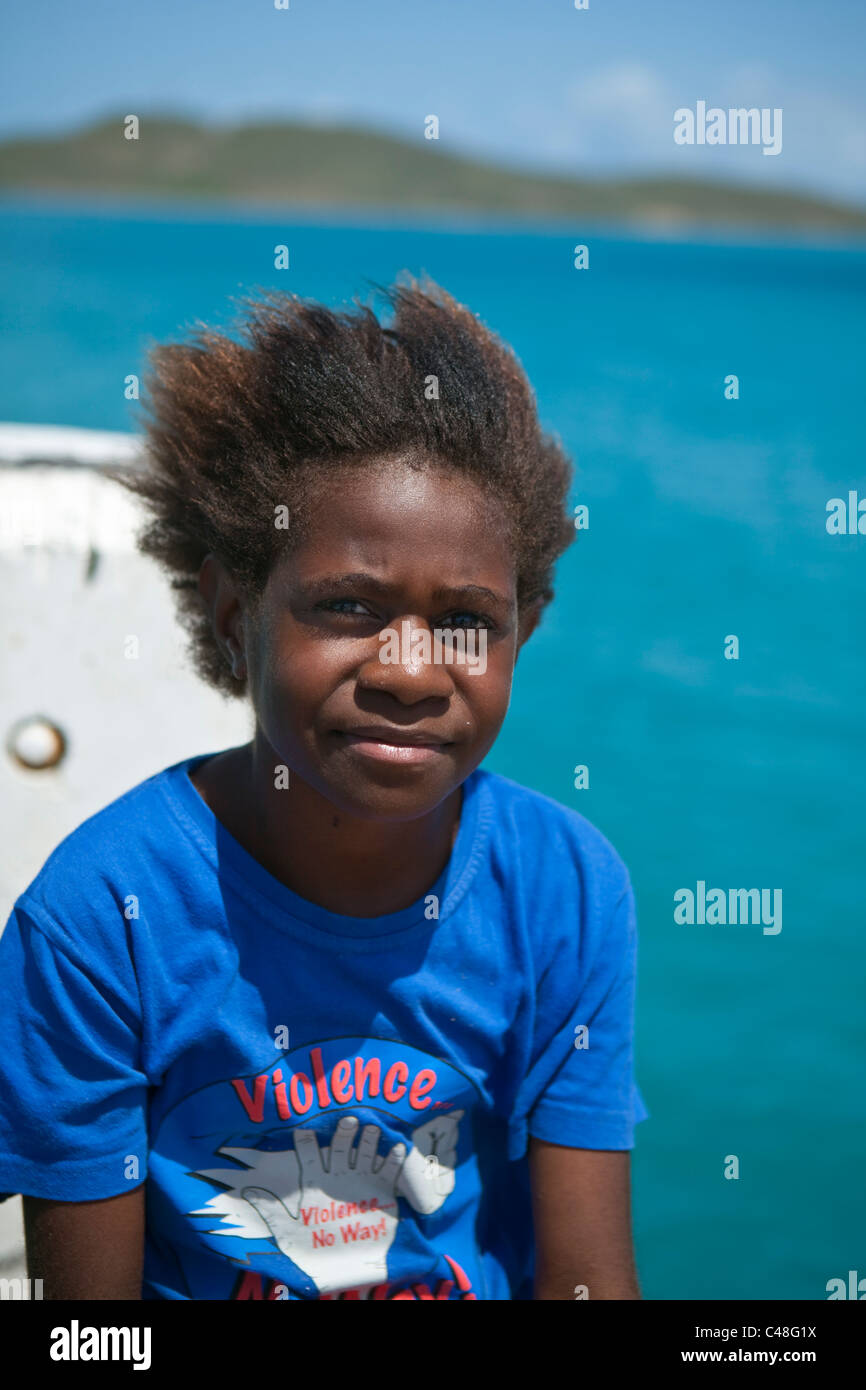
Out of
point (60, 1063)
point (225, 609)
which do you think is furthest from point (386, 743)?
point (60, 1063)

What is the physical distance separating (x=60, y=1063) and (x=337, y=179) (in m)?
123

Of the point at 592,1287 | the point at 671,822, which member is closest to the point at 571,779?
the point at 671,822

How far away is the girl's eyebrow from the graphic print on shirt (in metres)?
0.43

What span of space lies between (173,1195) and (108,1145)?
0.10 metres

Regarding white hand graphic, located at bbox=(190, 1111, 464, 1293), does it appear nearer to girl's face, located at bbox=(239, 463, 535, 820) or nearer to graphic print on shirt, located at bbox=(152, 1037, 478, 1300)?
graphic print on shirt, located at bbox=(152, 1037, 478, 1300)

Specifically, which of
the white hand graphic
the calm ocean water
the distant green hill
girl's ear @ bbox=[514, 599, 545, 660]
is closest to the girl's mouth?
girl's ear @ bbox=[514, 599, 545, 660]

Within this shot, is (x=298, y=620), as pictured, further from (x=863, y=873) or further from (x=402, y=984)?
(x=863, y=873)

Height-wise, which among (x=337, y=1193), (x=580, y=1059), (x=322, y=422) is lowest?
(x=337, y=1193)

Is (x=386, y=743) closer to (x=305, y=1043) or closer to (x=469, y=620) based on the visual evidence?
(x=469, y=620)

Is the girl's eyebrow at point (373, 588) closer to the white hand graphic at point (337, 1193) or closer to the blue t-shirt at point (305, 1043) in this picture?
the blue t-shirt at point (305, 1043)

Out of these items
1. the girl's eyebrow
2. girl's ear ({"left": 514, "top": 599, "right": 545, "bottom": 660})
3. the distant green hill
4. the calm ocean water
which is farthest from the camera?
the distant green hill

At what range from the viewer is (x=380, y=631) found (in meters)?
1.22

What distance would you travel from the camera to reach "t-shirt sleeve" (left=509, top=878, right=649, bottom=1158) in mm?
1399
